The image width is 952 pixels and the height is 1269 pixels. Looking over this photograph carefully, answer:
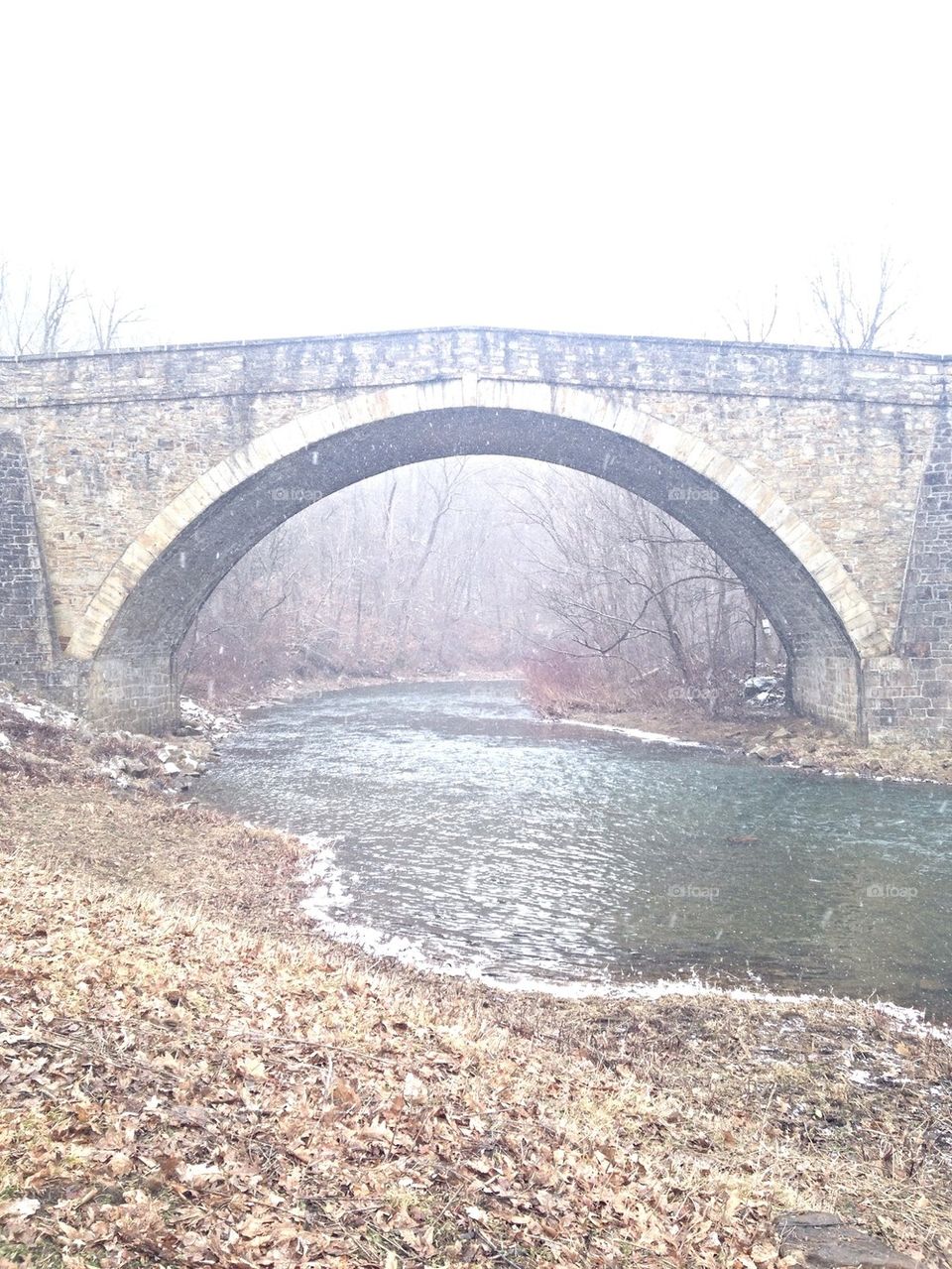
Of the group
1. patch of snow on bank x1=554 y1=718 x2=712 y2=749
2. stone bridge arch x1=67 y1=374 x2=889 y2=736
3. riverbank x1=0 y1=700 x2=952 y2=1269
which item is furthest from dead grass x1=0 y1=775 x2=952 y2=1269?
patch of snow on bank x1=554 y1=718 x2=712 y2=749

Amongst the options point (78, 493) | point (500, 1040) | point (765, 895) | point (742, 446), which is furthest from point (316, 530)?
point (500, 1040)

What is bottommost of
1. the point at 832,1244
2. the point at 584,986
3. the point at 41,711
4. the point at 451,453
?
the point at 584,986

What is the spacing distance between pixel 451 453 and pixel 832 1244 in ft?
51.8

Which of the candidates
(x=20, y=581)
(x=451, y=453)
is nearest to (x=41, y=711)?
(x=20, y=581)

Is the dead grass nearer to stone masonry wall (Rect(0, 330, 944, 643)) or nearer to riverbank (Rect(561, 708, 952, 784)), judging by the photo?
riverbank (Rect(561, 708, 952, 784))

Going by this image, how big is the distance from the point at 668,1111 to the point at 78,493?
13828 mm

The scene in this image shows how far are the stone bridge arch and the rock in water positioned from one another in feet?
41.6

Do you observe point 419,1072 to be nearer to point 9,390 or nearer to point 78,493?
point 78,493

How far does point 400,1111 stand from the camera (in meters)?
3.29

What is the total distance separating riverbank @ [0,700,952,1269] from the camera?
2.51 meters

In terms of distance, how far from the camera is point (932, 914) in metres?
7.86

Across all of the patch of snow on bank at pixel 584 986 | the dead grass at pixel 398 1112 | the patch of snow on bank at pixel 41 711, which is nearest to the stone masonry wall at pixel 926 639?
the patch of snow on bank at pixel 584 986

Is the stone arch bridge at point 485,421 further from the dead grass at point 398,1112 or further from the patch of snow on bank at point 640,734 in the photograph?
the dead grass at point 398,1112

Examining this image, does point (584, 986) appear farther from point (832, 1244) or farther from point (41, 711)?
point (41, 711)
